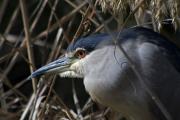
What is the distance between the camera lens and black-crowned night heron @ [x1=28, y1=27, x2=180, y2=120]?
250 cm

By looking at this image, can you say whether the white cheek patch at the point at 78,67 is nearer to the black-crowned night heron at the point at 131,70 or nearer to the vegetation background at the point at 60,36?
the black-crowned night heron at the point at 131,70

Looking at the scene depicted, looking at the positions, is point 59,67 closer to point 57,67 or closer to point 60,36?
point 57,67

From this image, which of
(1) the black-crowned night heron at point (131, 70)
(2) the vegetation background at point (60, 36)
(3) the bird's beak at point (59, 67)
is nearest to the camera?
(2) the vegetation background at point (60, 36)

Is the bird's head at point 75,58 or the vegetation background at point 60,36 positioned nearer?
the vegetation background at point 60,36

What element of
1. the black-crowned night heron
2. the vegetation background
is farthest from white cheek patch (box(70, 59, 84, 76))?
the vegetation background

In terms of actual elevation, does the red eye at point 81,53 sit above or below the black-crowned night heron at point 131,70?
above

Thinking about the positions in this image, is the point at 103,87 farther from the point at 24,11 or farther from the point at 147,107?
the point at 24,11

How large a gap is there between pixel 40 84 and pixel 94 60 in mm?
357

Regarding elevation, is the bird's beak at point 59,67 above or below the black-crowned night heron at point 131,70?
above

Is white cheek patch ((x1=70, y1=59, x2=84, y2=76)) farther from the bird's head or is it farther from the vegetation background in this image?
the vegetation background

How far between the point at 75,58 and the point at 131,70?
10.4 inches

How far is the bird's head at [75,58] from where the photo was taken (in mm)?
2564

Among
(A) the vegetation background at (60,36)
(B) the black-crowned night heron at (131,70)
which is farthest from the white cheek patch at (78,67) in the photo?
(A) the vegetation background at (60,36)

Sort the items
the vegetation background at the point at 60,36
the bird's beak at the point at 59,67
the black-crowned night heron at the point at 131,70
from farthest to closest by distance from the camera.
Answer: the bird's beak at the point at 59,67 < the black-crowned night heron at the point at 131,70 < the vegetation background at the point at 60,36
